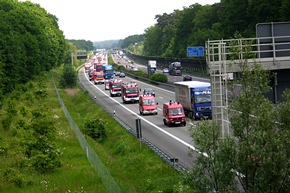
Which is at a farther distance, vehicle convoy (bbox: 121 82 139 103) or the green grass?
vehicle convoy (bbox: 121 82 139 103)

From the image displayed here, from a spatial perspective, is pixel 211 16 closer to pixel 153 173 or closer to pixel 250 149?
pixel 153 173

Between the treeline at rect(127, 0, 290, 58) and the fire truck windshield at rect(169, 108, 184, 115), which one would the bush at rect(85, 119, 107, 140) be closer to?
the fire truck windshield at rect(169, 108, 184, 115)

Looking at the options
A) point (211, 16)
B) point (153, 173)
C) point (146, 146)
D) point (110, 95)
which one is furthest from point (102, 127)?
point (211, 16)

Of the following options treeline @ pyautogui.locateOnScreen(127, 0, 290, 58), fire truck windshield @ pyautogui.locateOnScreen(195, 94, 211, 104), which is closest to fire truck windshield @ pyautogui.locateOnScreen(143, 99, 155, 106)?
fire truck windshield @ pyautogui.locateOnScreen(195, 94, 211, 104)

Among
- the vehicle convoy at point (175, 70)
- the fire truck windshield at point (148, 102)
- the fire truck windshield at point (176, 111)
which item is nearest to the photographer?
the fire truck windshield at point (176, 111)

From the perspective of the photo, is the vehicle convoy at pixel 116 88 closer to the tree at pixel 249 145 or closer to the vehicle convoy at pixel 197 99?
the vehicle convoy at pixel 197 99

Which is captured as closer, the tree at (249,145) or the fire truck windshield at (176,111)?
the tree at (249,145)

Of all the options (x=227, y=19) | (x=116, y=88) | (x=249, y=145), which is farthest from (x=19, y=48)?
(x=249, y=145)

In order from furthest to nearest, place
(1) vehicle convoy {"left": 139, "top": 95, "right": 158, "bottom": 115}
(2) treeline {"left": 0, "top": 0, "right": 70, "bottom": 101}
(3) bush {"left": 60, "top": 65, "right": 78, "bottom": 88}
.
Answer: (3) bush {"left": 60, "top": 65, "right": 78, "bottom": 88} < (2) treeline {"left": 0, "top": 0, "right": 70, "bottom": 101} < (1) vehicle convoy {"left": 139, "top": 95, "right": 158, "bottom": 115}

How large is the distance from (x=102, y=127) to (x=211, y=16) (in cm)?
9487

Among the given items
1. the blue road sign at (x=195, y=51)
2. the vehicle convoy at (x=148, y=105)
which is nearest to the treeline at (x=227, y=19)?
the blue road sign at (x=195, y=51)

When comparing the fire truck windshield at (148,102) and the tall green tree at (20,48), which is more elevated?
the tall green tree at (20,48)

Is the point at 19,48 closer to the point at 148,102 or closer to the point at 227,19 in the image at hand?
the point at 148,102

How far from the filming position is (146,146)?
35.3m
